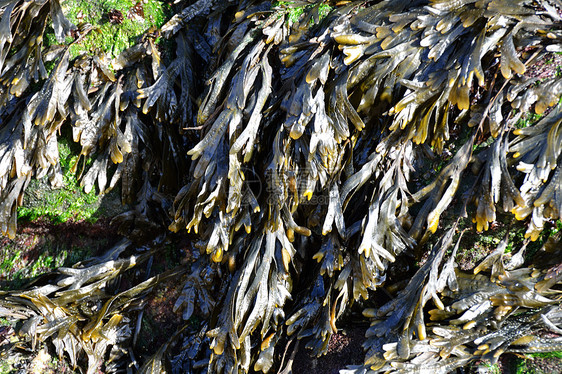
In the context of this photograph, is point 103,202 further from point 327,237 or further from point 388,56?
point 388,56

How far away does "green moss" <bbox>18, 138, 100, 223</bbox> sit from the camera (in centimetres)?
234

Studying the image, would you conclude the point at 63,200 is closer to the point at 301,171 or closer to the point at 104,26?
the point at 104,26

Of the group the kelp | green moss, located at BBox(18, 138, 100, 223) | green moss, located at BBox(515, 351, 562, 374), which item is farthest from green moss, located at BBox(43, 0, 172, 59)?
green moss, located at BBox(515, 351, 562, 374)

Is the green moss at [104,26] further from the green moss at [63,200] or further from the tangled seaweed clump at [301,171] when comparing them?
the green moss at [63,200]

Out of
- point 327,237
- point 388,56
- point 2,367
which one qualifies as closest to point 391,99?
point 388,56

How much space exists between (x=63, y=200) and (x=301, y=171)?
50.2 inches

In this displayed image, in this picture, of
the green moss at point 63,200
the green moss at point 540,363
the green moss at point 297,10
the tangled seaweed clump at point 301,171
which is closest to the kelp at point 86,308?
the tangled seaweed clump at point 301,171

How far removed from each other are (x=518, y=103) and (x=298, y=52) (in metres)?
0.94

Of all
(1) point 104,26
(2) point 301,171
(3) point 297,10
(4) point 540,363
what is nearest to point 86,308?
(2) point 301,171

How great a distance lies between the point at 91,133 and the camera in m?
2.28

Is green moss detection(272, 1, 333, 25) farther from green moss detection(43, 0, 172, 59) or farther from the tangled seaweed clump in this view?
green moss detection(43, 0, 172, 59)

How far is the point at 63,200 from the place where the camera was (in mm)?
2371

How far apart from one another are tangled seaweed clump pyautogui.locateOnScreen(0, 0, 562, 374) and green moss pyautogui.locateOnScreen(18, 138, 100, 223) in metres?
0.05

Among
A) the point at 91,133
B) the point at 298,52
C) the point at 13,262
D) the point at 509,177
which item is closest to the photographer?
the point at 509,177
